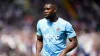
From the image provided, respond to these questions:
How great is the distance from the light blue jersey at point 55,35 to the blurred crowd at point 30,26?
13.3 ft

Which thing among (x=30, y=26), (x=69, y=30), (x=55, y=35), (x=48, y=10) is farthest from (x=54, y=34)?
(x=30, y=26)

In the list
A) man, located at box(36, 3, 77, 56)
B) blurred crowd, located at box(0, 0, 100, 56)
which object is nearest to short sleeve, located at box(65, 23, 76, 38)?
man, located at box(36, 3, 77, 56)

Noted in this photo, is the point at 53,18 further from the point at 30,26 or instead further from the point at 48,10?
the point at 30,26

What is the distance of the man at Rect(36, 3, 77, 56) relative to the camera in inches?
262

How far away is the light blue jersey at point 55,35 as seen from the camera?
6656 millimetres

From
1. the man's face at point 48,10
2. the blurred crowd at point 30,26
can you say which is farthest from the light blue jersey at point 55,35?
Answer: the blurred crowd at point 30,26

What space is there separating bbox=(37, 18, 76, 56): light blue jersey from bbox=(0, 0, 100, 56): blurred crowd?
4.04m

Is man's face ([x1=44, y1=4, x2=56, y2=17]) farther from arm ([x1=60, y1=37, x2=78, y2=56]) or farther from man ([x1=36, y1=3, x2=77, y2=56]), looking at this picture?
arm ([x1=60, y1=37, x2=78, y2=56])

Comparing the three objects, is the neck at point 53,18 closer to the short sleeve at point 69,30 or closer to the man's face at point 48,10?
the man's face at point 48,10

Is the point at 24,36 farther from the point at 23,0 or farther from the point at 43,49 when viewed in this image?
the point at 43,49

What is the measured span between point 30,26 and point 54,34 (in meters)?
4.20

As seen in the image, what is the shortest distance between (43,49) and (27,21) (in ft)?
13.2

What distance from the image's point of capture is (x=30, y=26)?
10820 mm

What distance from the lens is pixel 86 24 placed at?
10984mm
